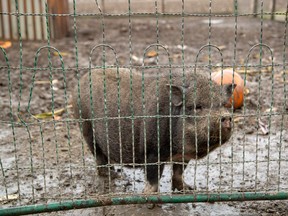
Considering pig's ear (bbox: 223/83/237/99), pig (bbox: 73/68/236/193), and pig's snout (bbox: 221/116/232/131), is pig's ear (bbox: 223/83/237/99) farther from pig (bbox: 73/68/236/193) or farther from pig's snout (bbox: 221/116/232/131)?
pig's snout (bbox: 221/116/232/131)

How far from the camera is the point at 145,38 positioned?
497 inches

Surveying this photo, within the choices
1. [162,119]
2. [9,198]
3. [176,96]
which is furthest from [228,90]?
[9,198]

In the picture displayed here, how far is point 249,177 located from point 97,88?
6.03 ft

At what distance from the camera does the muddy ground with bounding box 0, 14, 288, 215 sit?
4430mm

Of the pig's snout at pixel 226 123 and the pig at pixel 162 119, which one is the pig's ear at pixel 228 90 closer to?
the pig at pixel 162 119

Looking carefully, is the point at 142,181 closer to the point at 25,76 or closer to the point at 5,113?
the point at 5,113

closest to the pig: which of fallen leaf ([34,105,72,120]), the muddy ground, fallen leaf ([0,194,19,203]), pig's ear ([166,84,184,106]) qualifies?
pig's ear ([166,84,184,106])

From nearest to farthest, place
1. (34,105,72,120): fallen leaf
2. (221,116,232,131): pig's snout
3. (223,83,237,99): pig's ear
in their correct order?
(221,116,232,131): pig's snout → (223,83,237,99): pig's ear → (34,105,72,120): fallen leaf

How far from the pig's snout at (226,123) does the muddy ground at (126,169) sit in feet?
0.50

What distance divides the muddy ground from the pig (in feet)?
0.64

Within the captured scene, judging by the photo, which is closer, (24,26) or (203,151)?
(203,151)

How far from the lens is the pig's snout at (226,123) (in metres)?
4.19

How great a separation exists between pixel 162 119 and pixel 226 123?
68cm

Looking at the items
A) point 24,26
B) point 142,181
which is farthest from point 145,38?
point 142,181
